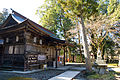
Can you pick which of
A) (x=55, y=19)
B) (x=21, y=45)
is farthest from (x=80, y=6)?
(x=55, y=19)

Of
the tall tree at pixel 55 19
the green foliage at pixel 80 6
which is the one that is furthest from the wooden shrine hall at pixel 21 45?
the tall tree at pixel 55 19

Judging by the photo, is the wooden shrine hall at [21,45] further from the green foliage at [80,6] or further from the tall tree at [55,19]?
the tall tree at [55,19]

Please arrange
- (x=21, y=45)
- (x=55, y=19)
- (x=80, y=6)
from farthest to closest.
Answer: (x=55, y=19), (x=21, y=45), (x=80, y=6)

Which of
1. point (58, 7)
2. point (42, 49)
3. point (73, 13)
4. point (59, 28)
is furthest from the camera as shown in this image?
point (59, 28)

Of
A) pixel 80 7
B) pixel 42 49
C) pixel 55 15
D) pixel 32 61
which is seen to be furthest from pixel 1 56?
pixel 55 15

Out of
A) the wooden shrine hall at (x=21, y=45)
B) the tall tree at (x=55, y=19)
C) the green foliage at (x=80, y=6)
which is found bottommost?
the wooden shrine hall at (x=21, y=45)

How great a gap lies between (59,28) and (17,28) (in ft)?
46.9

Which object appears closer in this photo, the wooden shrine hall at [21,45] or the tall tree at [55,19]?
the wooden shrine hall at [21,45]

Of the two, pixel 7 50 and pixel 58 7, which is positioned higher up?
pixel 58 7

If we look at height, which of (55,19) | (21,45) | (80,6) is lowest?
(21,45)

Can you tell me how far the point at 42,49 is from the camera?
10.6 meters

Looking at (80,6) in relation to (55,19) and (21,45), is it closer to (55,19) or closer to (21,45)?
(21,45)

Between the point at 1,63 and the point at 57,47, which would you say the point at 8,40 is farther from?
the point at 57,47

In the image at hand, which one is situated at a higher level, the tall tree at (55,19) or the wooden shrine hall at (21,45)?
the tall tree at (55,19)
